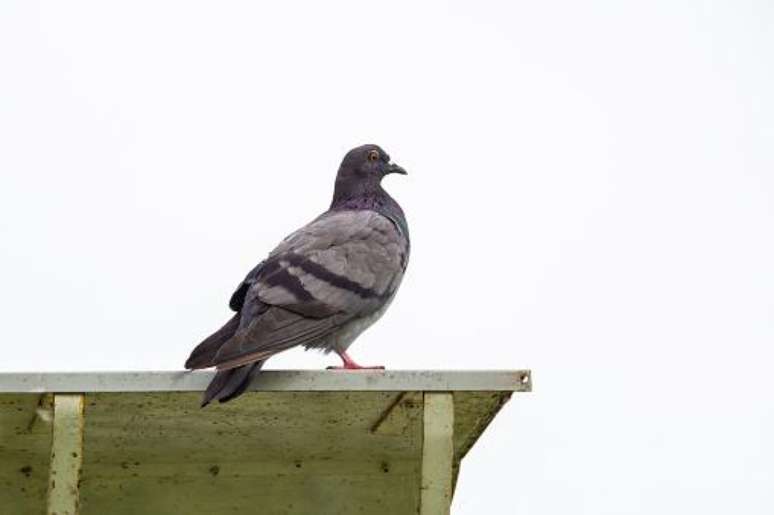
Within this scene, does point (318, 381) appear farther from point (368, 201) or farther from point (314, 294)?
point (368, 201)

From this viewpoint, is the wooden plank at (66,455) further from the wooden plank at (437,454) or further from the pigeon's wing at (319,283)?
the wooden plank at (437,454)

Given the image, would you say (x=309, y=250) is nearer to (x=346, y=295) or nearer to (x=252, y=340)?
(x=346, y=295)

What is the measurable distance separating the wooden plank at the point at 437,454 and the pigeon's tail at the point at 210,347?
1332 millimetres

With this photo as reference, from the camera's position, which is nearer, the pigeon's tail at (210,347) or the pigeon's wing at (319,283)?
the pigeon's tail at (210,347)

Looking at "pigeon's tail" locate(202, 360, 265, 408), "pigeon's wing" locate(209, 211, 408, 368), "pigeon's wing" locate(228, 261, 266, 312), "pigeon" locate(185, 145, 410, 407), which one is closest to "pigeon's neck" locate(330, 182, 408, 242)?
"pigeon" locate(185, 145, 410, 407)

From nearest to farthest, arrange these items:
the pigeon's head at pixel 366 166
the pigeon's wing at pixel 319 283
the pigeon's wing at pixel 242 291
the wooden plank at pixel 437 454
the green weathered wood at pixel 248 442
A: 1. the wooden plank at pixel 437 454
2. the green weathered wood at pixel 248 442
3. the pigeon's wing at pixel 319 283
4. the pigeon's wing at pixel 242 291
5. the pigeon's head at pixel 366 166

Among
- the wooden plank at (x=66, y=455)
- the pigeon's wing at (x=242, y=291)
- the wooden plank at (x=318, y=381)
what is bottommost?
the wooden plank at (x=66, y=455)

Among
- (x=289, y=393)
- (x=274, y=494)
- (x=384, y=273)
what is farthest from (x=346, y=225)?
(x=289, y=393)

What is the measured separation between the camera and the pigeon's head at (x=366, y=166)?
13.7m

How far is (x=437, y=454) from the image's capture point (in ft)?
30.0

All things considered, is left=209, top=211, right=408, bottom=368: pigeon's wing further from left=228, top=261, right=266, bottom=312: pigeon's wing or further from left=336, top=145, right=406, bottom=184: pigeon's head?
left=336, top=145, right=406, bottom=184: pigeon's head

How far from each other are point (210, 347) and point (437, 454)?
166cm

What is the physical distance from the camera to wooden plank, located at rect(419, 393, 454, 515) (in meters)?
9.09

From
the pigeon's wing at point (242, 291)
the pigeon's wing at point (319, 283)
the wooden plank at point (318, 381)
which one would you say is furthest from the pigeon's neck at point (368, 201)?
the wooden plank at point (318, 381)
